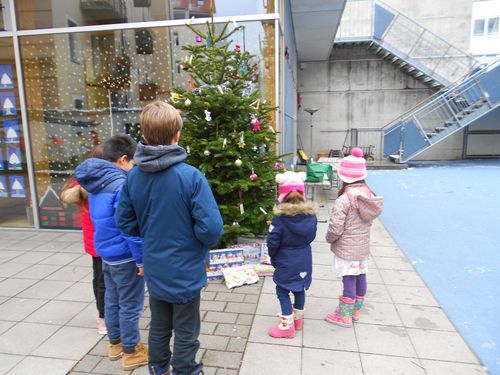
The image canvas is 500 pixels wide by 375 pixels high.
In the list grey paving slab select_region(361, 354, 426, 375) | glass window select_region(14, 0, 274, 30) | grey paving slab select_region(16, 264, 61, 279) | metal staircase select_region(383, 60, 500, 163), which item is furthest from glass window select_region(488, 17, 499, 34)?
grey paving slab select_region(16, 264, 61, 279)

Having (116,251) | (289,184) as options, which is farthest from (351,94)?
(116,251)

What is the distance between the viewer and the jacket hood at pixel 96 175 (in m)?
2.56

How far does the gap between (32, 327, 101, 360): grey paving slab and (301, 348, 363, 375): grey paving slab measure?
1.71 metres

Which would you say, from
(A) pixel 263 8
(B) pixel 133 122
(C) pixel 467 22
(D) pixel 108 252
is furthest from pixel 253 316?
(C) pixel 467 22

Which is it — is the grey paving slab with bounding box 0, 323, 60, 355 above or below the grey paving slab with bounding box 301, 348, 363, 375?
above

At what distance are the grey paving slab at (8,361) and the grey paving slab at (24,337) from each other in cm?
5

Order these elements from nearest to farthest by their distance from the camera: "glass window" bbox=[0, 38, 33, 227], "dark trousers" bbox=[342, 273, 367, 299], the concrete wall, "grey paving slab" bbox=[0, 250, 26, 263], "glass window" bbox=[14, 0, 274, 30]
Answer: "dark trousers" bbox=[342, 273, 367, 299] → "grey paving slab" bbox=[0, 250, 26, 263] → "glass window" bbox=[14, 0, 274, 30] → "glass window" bbox=[0, 38, 33, 227] → the concrete wall

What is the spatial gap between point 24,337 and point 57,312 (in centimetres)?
43

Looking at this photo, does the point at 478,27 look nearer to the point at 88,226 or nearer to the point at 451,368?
the point at 451,368

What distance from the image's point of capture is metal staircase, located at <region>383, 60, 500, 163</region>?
12.5 m

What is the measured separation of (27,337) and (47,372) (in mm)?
621

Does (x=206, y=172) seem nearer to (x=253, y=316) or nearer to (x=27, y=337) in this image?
(x=253, y=316)

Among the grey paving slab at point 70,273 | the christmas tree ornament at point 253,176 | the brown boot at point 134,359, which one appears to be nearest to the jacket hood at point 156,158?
the brown boot at point 134,359

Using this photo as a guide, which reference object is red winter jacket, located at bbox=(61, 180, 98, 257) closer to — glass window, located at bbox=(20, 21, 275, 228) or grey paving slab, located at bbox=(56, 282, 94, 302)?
grey paving slab, located at bbox=(56, 282, 94, 302)
